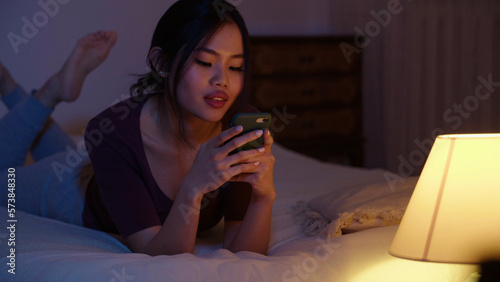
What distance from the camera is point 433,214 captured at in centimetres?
80

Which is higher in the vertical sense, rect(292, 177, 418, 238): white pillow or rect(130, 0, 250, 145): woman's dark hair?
rect(130, 0, 250, 145): woman's dark hair

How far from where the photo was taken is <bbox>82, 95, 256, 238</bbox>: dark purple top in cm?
125

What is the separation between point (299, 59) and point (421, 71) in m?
0.93

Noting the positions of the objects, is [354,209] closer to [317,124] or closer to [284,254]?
[284,254]

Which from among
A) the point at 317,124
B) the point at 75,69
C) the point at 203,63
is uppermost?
the point at 203,63

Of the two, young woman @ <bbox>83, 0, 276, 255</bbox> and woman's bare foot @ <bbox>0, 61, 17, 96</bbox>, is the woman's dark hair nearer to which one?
young woman @ <bbox>83, 0, 276, 255</bbox>

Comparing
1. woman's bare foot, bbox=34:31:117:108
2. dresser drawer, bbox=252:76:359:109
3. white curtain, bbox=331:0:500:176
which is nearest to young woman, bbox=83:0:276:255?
woman's bare foot, bbox=34:31:117:108

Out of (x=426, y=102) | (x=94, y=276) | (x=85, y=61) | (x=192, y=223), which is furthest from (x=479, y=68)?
(x=94, y=276)

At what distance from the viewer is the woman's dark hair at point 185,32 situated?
4.16 ft

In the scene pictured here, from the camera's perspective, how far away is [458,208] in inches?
30.9

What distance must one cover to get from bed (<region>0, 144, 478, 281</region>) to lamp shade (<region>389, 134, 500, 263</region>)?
150mm

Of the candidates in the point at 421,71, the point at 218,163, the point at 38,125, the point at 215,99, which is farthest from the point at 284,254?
the point at 421,71

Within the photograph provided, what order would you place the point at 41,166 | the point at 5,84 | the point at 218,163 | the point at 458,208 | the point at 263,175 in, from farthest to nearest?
the point at 5,84 < the point at 41,166 < the point at 263,175 < the point at 218,163 < the point at 458,208

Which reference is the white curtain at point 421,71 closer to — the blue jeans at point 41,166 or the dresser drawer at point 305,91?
the dresser drawer at point 305,91
